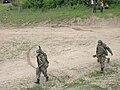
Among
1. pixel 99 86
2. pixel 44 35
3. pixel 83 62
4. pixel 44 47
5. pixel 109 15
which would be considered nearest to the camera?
pixel 99 86

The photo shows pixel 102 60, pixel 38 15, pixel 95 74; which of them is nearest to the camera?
pixel 95 74

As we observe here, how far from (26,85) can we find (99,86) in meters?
3.34

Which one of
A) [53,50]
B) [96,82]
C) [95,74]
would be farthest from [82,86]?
[53,50]

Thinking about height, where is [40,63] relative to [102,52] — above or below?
below

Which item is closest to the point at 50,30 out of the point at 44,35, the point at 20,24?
the point at 44,35

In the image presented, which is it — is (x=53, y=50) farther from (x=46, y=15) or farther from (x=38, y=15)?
(x=38, y=15)

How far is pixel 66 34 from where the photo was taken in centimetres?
2719

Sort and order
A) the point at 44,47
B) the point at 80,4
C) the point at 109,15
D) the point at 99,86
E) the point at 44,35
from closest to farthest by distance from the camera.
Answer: the point at 99,86 → the point at 44,47 → the point at 44,35 → the point at 109,15 → the point at 80,4

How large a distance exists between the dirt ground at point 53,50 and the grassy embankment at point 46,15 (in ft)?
4.56

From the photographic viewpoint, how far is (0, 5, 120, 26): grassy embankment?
3058cm

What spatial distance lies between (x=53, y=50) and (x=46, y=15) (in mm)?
9054

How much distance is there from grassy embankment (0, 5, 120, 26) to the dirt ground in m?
1.39

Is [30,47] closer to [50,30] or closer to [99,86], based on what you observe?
[50,30]

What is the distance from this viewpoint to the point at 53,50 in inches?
912
